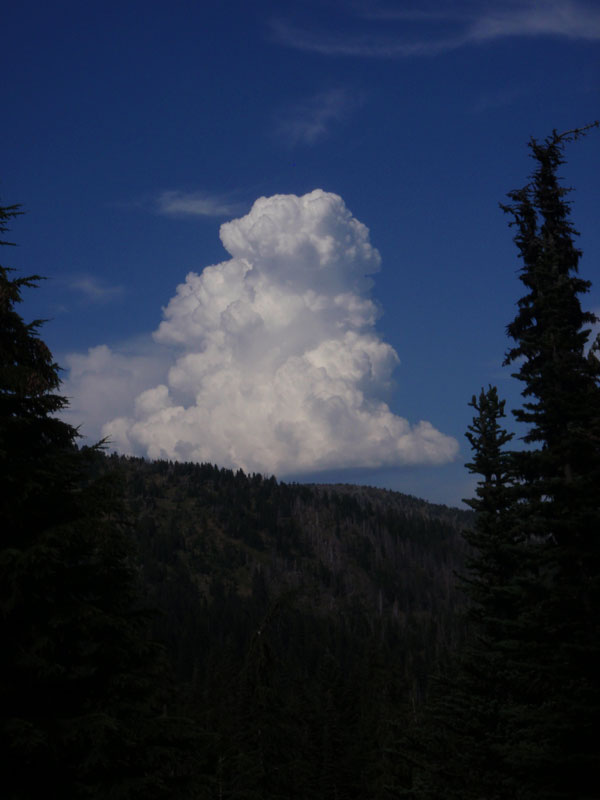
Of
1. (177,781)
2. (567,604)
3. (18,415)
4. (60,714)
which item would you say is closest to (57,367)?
(18,415)

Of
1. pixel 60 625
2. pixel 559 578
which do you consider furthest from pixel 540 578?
pixel 60 625

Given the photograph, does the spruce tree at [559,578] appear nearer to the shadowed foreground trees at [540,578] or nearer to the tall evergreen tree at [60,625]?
the shadowed foreground trees at [540,578]


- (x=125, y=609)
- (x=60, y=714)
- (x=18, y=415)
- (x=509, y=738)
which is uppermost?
(x=18, y=415)

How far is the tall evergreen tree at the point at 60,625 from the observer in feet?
28.8

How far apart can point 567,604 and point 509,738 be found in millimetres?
7671

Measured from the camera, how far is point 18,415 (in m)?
10.5

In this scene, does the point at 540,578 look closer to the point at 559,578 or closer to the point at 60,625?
the point at 559,578

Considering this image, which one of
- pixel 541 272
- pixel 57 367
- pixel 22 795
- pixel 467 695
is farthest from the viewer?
pixel 467 695

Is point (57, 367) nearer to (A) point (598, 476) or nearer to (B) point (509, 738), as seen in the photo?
(A) point (598, 476)

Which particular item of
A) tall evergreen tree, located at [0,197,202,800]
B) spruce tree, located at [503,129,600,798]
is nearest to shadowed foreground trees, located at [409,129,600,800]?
spruce tree, located at [503,129,600,798]

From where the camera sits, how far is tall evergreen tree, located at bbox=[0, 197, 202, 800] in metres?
8.78

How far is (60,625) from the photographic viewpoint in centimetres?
948

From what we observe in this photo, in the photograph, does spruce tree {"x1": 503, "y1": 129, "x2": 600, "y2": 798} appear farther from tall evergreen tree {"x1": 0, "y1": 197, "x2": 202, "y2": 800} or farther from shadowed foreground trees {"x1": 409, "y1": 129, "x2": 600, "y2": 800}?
tall evergreen tree {"x1": 0, "y1": 197, "x2": 202, "y2": 800}

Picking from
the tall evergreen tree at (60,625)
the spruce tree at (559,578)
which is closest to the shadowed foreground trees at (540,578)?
the spruce tree at (559,578)
